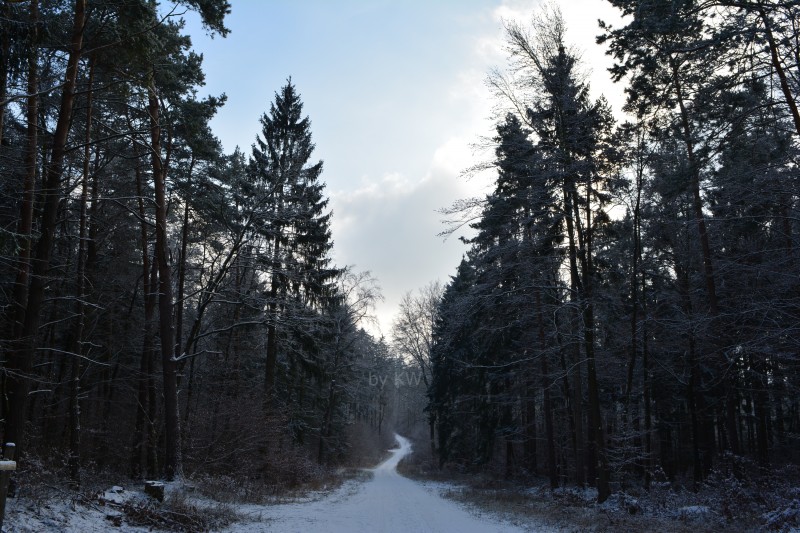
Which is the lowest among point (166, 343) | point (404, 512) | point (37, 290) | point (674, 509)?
point (404, 512)

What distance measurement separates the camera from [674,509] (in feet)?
40.4

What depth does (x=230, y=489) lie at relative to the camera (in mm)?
14703

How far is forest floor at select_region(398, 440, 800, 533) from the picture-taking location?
32.3 ft

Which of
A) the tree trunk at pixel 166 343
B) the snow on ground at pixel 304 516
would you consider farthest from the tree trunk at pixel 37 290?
the tree trunk at pixel 166 343

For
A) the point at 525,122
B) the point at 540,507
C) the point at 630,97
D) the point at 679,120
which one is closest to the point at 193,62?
the point at 525,122

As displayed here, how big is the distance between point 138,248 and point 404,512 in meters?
13.6

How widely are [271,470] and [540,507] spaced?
1008 cm

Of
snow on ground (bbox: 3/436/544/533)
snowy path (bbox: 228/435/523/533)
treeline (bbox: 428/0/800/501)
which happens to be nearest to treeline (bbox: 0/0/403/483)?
snow on ground (bbox: 3/436/544/533)

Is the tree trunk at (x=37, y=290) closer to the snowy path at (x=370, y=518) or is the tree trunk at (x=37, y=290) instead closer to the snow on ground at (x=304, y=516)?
the snow on ground at (x=304, y=516)

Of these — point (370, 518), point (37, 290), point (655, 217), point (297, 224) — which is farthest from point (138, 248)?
point (655, 217)

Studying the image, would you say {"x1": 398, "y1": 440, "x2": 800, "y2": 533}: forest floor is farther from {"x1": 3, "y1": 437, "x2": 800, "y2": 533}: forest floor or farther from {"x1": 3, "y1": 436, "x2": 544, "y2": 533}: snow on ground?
{"x1": 3, "y1": 436, "x2": 544, "y2": 533}: snow on ground

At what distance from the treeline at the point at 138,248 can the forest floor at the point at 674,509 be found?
332 inches

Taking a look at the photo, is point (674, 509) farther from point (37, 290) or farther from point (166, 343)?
point (37, 290)

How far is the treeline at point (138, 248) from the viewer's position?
830 cm
